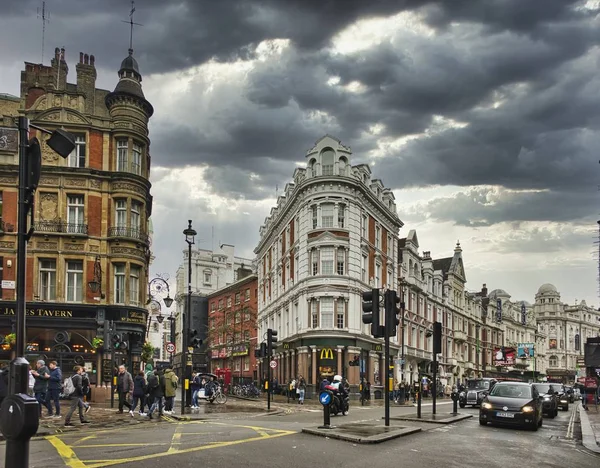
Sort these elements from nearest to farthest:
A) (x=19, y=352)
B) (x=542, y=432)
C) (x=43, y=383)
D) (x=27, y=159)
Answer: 1. (x=19, y=352)
2. (x=27, y=159)
3. (x=542, y=432)
4. (x=43, y=383)

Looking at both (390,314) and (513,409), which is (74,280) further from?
(513,409)

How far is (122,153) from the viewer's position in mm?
38656

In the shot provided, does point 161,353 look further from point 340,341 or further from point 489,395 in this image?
point 489,395

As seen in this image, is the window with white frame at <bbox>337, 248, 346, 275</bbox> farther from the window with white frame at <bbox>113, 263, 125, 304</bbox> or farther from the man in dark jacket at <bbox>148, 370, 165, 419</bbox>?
the man in dark jacket at <bbox>148, 370, 165, 419</bbox>

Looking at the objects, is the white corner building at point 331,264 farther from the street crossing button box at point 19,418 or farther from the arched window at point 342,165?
the street crossing button box at point 19,418

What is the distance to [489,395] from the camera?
885 inches

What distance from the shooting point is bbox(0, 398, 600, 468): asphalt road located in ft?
37.1

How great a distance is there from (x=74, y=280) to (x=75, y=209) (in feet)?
13.1

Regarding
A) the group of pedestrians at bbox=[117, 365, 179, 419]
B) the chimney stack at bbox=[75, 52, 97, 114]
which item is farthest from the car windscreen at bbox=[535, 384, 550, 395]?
the chimney stack at bbox=[75, 52, 97, 114]

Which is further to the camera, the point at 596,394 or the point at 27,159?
the point at 596,394

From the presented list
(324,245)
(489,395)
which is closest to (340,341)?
(324,245)

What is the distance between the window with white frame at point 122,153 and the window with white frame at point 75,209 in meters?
2.90

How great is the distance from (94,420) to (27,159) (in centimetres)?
1608

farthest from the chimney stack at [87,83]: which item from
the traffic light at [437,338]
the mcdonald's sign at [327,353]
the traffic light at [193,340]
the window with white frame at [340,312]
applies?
the traffic light at [437,338]
